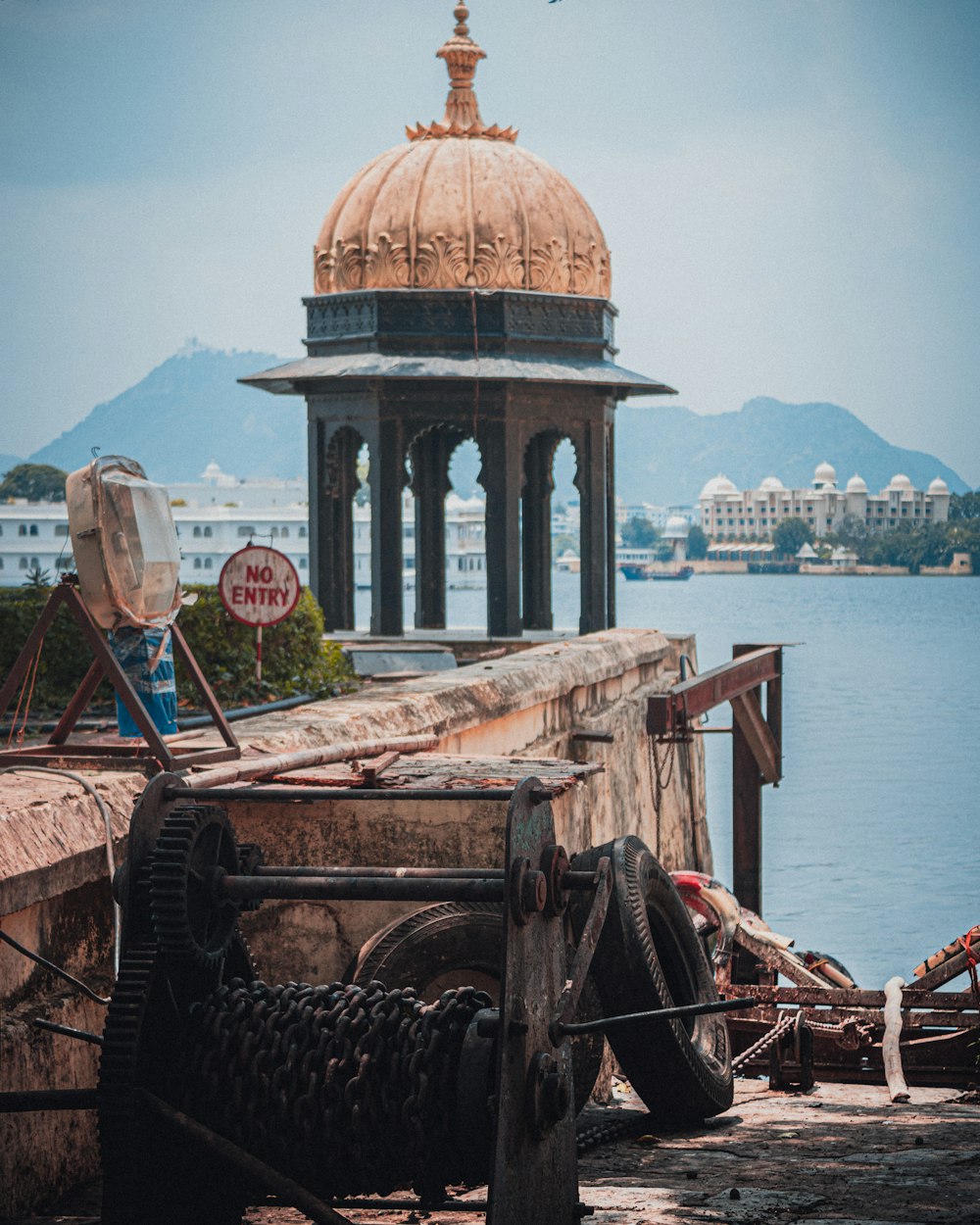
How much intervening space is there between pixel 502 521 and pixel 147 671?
1088 cm

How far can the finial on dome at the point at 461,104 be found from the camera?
2034cm

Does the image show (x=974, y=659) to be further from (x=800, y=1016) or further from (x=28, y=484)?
(x=800, y=1016)

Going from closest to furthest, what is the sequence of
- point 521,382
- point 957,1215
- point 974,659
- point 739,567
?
point 957,1215 → point 521,382 → point 974,659 → point 739,567

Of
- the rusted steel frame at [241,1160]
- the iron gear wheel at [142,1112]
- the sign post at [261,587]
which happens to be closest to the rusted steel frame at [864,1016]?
the sign post at [261,587]

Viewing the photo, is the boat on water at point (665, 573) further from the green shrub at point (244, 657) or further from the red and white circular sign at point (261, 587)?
the red and white circular sign at point (261, 587)

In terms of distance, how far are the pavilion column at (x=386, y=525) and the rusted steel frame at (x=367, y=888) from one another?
1415 centimetres

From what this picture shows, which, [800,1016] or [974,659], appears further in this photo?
[974,659]

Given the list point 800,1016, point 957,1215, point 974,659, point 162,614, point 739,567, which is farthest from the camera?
point 739,567

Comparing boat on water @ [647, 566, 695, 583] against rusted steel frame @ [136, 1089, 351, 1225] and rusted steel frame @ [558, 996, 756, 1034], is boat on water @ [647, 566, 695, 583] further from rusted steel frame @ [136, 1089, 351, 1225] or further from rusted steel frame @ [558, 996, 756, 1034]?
rusted steel frame @ [136, 1089, 351, 1225]

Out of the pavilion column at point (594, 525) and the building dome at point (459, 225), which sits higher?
the building dome at point (459, 225)

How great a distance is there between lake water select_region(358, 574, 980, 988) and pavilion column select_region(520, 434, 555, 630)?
407 centimetres

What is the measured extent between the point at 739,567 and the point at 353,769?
8589 cm

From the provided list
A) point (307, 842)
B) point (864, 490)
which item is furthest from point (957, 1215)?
point (864, 490)

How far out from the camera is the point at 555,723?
47.4ft
